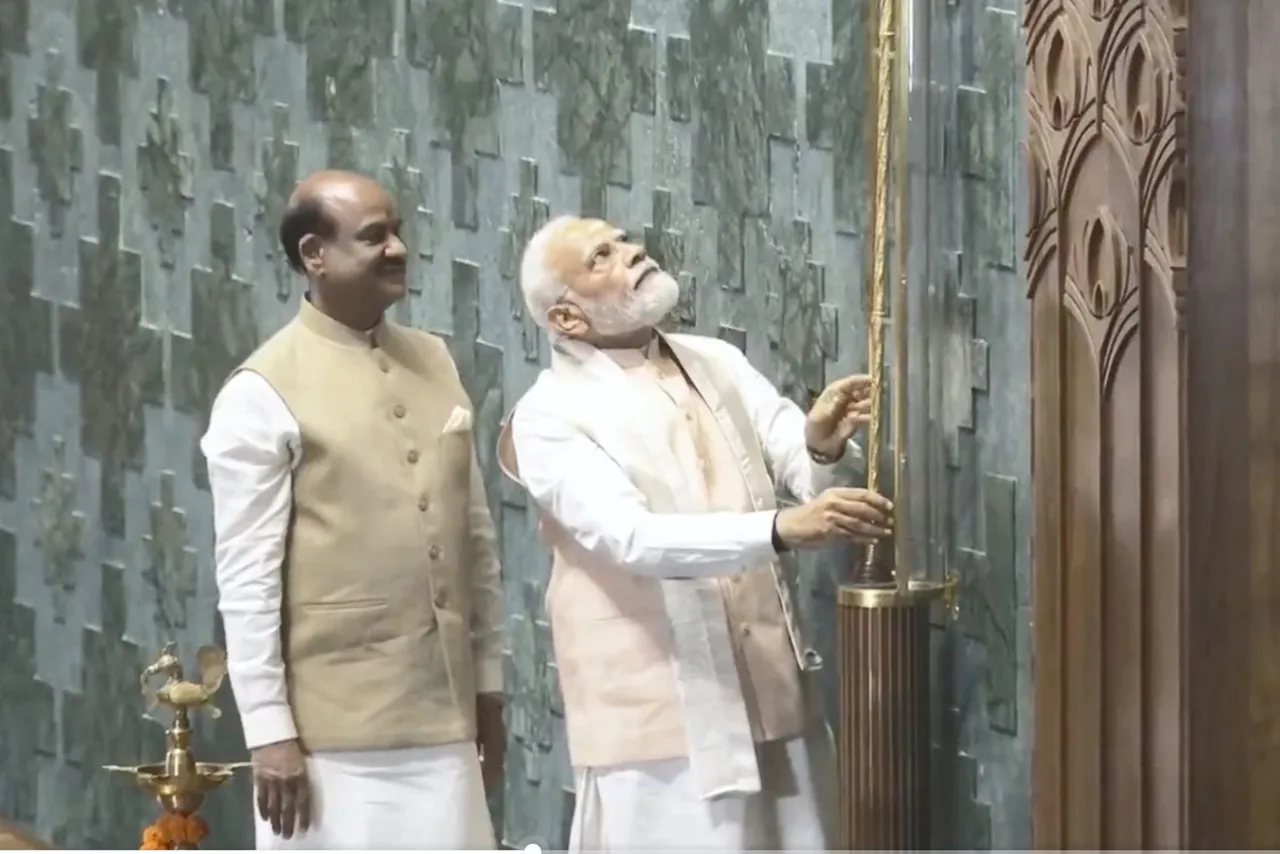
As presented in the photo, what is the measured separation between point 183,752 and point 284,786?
487 mm

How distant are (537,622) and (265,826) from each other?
1.72ft

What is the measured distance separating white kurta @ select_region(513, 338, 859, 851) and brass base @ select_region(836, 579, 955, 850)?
0.48ft

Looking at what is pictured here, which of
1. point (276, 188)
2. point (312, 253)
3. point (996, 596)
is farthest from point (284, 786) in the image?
point (276, 188)

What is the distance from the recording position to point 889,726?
3660mm

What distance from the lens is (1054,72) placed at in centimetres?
355

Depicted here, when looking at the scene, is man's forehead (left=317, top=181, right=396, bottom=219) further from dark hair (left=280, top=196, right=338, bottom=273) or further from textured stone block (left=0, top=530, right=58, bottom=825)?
textured stone block (left=0, top=530, right=58, bottom=825)

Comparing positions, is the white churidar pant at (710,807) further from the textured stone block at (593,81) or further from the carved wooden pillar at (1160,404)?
the textured stone block at (593,81)

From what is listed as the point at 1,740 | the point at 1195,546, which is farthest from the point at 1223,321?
the point at 1,740

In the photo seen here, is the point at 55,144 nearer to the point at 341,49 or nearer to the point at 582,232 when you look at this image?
the point at 341,49

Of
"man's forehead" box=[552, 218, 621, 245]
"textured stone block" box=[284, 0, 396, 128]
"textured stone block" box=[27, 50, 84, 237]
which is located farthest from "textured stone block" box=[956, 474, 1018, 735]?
"textured stone block" box=[27, 50, 84, 237]

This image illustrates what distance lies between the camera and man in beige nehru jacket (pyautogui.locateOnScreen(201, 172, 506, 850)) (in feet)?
12.7

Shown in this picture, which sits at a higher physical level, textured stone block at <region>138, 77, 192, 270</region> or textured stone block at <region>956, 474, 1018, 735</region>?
textured stone block at <region>138, 77, 192, 270</region>

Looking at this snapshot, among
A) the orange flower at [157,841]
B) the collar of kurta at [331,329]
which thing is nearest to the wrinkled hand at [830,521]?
the collar of kurta at [331,329]

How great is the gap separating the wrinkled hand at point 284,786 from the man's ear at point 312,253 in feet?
2.24
